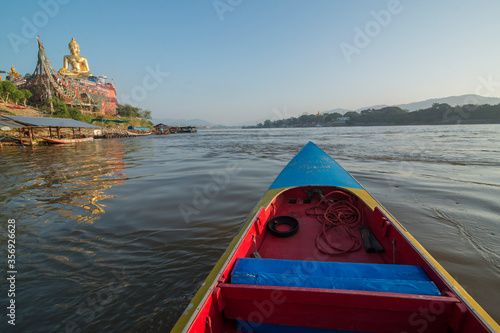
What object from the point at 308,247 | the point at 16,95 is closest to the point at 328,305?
the point at 308,247

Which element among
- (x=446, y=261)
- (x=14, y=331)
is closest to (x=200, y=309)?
(x=14, y=331)

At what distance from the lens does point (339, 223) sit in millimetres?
3383

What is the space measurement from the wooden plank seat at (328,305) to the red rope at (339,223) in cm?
105

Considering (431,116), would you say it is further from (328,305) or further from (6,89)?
(6,89)

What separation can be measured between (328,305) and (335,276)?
39 centimetres

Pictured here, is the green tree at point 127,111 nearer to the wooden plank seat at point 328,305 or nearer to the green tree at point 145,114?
the green tree at point 145,114

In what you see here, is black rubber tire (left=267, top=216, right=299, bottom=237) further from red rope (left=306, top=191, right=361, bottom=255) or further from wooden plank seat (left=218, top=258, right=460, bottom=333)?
wooden plank seat (left=218, top=258, right=460, bottom=333)

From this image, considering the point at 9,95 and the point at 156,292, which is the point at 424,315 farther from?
the point at 9,95

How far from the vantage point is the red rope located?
2836 millimetres

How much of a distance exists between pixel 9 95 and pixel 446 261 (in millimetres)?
47330

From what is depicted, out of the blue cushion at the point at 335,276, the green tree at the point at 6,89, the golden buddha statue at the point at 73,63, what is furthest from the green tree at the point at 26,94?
the blue cushion at the point at 335,276

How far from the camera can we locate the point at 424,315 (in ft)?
4.63

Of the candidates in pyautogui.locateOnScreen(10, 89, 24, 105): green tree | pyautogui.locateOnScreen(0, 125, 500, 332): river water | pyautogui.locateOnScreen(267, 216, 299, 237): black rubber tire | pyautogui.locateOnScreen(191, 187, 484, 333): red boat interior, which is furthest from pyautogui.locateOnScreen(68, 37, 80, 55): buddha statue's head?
pyautogui.locateOnScreen(191, 187, 484, 333): red boat interior

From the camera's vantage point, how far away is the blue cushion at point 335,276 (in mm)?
1546
